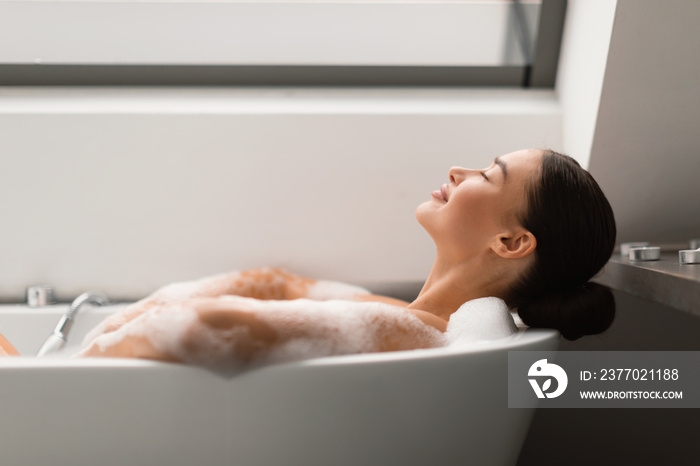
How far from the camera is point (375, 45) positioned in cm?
207

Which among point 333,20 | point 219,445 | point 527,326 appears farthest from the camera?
point 333,20

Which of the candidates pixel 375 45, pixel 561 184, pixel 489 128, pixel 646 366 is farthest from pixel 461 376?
pixel 375 45

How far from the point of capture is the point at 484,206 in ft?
4.18

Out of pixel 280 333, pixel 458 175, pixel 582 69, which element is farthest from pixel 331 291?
pixel 582 69

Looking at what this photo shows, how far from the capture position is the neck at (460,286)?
128cm

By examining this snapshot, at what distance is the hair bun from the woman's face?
0.18 meters

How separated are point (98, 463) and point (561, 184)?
102cm

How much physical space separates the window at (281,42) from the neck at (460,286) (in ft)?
2.94

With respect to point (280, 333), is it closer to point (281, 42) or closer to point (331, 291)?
point (331, 291)

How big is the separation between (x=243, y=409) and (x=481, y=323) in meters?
0.52

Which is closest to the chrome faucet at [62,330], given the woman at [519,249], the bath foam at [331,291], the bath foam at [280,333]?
the woman at [519,249]

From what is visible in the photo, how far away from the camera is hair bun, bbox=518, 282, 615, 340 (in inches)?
46.0

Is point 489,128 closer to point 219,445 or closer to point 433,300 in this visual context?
point 433,300

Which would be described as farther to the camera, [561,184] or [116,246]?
[116,246]
